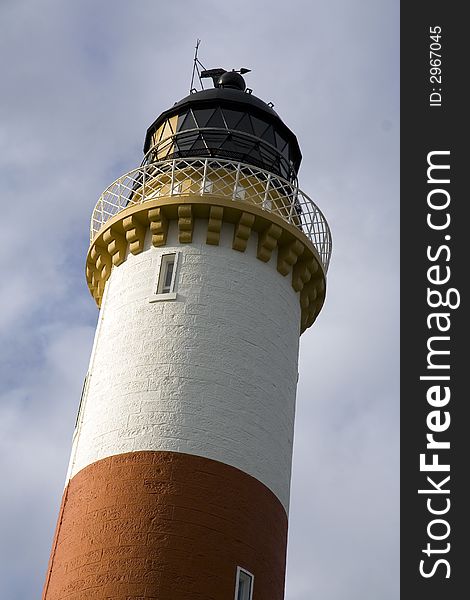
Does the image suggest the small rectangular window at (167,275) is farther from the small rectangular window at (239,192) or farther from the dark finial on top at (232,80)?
the dark finial on top at (232,80)

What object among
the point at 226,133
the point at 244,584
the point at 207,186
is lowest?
the point at 244,584

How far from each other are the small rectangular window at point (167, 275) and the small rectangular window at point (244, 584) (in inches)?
244

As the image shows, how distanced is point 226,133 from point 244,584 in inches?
438

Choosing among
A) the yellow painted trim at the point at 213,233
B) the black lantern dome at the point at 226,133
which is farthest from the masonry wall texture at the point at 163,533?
the black lantern dome at the point at 226,133

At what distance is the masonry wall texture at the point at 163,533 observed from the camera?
1814cm

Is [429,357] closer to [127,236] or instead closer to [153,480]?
[153,480]

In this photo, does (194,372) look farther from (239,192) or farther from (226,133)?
(226,133)

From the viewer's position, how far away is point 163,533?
18.5m

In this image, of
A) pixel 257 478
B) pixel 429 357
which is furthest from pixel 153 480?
pixel 429 357

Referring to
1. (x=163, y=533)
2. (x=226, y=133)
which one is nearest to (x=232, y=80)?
(x=226, y=133)

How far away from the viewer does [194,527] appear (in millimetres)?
18656

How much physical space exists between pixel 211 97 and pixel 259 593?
12.7 meters

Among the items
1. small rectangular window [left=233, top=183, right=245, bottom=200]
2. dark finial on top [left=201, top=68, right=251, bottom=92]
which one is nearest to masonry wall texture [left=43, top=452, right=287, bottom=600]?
small rectangular window [left=233, top=183, right=245, bottom=200]

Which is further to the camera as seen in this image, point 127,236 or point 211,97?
point 211,97
